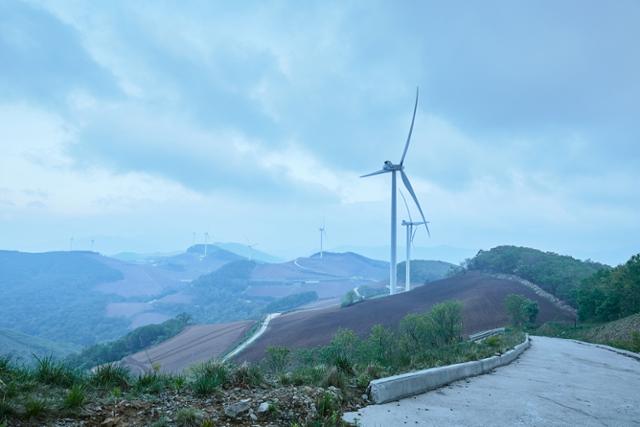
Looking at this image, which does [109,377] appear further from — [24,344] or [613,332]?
[24,344]

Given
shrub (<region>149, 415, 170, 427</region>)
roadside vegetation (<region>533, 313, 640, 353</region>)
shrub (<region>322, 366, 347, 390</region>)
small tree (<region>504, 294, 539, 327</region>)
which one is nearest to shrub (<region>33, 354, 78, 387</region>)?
shrub (<region>149, 415, 170, 427</region>)

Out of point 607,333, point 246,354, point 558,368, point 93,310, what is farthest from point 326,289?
point 558,368

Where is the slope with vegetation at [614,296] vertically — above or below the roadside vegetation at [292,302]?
above

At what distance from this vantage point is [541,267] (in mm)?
85500

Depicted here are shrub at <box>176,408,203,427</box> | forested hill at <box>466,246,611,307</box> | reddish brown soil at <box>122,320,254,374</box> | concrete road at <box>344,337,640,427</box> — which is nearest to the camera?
shrub at <box>176,408,203,427</box>

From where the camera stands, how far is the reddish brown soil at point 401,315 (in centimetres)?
5781

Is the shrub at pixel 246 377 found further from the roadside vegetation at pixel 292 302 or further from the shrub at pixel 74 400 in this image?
the roadside vegetation at pixel 292 302

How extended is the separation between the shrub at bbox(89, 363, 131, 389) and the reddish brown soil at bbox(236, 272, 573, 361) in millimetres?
47099

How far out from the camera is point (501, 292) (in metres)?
74.6

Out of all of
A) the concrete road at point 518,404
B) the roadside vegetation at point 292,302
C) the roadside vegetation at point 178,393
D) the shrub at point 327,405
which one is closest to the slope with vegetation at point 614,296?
the concrete road at point 518,404

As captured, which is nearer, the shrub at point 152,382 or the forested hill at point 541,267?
the shrub at point 152,382

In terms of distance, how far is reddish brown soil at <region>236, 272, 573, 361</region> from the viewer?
57.8m

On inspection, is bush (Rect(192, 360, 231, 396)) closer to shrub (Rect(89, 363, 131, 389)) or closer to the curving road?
shrub (Rect(89, 363, 131, 389))

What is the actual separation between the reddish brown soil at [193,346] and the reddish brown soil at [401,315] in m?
6.45
